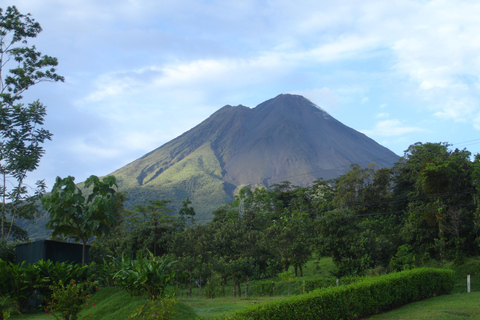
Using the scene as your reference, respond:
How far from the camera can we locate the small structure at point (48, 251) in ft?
48.2

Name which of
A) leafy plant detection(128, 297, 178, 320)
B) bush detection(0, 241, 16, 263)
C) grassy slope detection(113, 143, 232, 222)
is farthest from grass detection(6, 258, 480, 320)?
grassy slope detection(113, 143, 232, 222)

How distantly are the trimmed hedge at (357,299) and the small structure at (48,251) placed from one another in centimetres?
985

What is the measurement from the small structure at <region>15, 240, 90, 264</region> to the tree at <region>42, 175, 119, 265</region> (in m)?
0.66

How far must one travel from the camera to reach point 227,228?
94.2 ft

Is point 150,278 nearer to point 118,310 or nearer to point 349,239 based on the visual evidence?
point 118,310

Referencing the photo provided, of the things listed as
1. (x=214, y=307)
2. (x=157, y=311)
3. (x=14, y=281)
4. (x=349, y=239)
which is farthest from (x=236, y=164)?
(x=157, y=311)

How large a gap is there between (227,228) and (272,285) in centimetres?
651

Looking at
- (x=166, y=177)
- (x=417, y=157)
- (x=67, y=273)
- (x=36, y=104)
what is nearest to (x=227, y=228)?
(x=36, y=104)

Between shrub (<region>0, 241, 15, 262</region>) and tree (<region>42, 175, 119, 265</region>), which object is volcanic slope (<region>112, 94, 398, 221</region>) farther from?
tree (<region>42, 175, 119, 265</region>)

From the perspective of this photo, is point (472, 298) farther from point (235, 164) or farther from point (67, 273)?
point (235, 164)

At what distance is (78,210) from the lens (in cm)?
1565

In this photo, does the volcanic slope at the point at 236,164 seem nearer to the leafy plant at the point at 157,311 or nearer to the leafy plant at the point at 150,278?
the leafy plant at the point at 150,278

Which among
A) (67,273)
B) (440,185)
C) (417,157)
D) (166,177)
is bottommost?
(67,273)

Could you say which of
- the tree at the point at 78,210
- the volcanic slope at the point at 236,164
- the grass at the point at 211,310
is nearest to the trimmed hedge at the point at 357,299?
the grass at the point at 211,310
